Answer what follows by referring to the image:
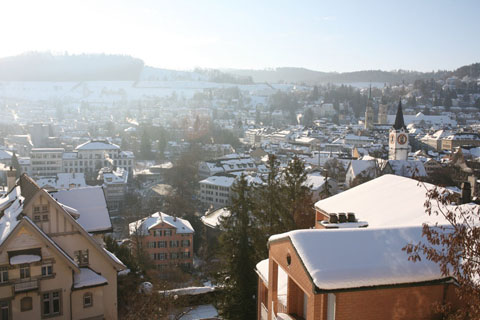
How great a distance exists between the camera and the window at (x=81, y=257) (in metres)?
10.1

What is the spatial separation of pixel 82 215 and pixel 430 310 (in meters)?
8.15

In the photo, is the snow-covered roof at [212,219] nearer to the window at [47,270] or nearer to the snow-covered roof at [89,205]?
the snow-covered roof at [89,205]

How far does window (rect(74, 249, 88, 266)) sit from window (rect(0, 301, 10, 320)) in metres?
1.60

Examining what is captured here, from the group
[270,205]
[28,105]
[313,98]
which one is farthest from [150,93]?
[270,205]

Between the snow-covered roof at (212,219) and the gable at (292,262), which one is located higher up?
the gable at (292,262)

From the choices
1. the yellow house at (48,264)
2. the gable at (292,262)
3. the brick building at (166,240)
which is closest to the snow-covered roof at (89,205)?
the yellow house at (48,264)

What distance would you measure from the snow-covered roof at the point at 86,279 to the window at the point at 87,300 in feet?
1.08

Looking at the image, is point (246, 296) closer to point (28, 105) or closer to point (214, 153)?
point (214, 153)

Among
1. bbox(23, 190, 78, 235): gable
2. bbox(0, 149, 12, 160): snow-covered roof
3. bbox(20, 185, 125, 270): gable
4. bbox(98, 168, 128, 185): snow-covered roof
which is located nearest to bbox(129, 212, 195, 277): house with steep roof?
bbox(20, 185, 125, 270): gable

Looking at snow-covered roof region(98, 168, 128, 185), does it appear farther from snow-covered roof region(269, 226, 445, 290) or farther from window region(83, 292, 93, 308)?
snow-covered roof region(269, 226, 445, 290)

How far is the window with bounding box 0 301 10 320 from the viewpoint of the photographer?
9.19 metres

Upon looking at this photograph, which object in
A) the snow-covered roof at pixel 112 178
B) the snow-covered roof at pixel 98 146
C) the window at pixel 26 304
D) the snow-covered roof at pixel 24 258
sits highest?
the snow-covered roof at pixel 24 258

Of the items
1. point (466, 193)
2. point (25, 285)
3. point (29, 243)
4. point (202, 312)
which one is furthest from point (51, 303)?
point (466, 193)

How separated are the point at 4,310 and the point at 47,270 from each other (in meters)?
1.11
